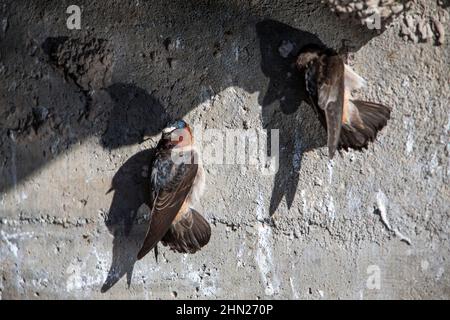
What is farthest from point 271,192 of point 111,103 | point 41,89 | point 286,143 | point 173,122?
point 41,89

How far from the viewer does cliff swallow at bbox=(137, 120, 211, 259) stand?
4234mm

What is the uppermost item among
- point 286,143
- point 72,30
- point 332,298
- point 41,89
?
point 72,30

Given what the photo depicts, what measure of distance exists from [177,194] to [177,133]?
34 centimetres

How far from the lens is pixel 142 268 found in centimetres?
458

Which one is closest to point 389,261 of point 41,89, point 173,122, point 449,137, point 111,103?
point 449,137

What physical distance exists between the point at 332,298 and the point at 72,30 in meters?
2.14

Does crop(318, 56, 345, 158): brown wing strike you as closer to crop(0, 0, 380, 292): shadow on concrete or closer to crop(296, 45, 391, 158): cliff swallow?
crop(296, 45, 391, 158): cliff swallow

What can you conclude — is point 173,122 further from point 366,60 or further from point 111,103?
point 366,60

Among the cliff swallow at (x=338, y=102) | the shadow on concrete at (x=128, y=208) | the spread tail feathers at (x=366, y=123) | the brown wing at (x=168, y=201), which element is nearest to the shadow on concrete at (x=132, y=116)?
the shadow on concrete at (x=128, y=208)

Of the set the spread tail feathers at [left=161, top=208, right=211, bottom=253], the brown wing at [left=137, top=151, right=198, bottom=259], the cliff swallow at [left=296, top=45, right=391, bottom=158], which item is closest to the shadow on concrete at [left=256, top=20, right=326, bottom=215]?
the cliff swallow at [left=296, top=45, right=391, bottom=158]

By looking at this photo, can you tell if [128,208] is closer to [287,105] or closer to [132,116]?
[132,116]

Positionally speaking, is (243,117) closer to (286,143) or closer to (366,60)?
(286,143)

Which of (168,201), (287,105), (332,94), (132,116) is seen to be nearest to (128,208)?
(168,201)

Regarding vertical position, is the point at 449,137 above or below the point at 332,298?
above
